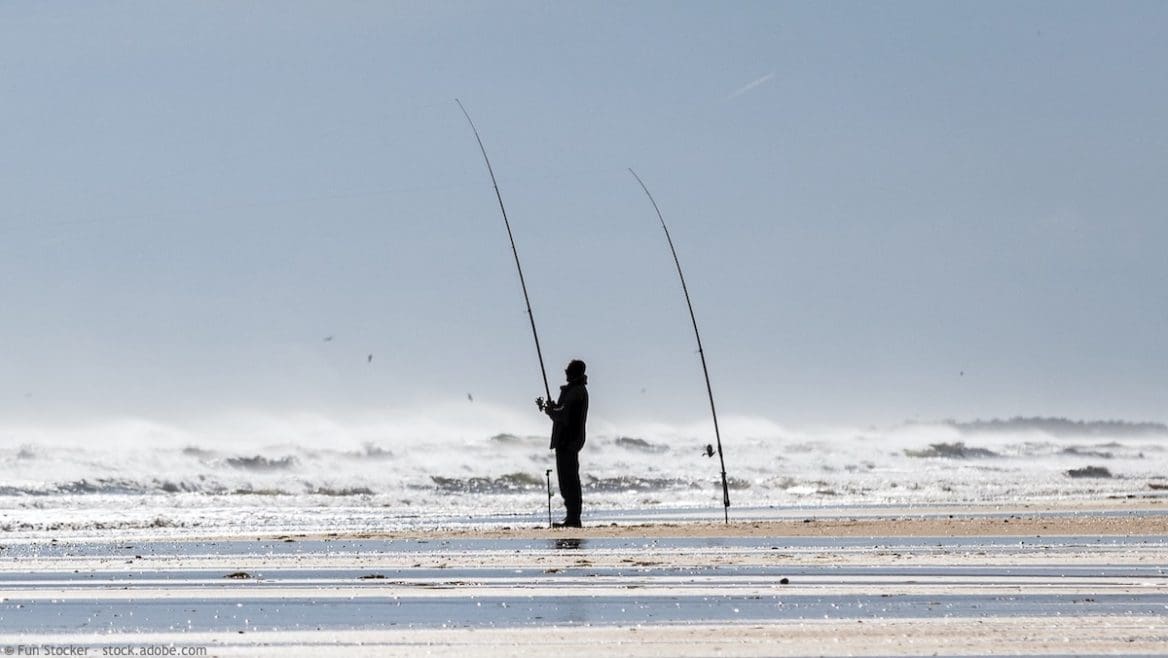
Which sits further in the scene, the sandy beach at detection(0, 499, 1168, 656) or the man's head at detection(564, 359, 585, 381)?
the man's head at detection(564, 359, 585, 381)

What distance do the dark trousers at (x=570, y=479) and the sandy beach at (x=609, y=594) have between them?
95 centimetres

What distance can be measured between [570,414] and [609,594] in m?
7.50

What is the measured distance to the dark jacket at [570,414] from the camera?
17.5 metres

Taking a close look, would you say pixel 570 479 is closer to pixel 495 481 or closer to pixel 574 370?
pixel 574 370

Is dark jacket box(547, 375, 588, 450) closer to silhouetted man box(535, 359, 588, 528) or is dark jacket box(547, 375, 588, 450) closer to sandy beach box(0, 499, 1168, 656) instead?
silhouetted man box(535, 359, 588, 528)

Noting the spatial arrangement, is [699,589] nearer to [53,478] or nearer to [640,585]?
[640,585]

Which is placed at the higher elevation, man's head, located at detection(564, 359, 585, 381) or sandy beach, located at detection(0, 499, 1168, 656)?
man's head, located at detection(564, 359, 585, 381)

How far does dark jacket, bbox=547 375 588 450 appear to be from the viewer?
17.5 meters

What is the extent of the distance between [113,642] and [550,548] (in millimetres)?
7100

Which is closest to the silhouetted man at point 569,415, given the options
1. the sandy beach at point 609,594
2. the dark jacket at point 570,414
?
the dark jacket at point 570,414

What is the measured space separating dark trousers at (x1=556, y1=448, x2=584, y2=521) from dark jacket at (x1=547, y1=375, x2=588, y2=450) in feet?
0.29

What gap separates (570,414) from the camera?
17516 millimetres

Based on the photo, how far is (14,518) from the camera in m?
25.6

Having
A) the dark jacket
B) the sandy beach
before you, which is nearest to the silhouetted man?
the dark jacket
